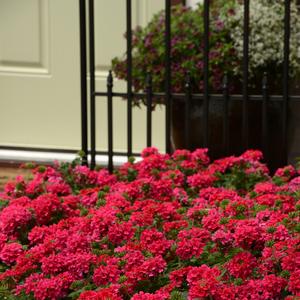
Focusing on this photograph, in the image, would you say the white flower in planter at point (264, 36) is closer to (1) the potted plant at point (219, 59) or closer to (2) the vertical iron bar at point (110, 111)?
(1) the potted plant at point (219, 59)

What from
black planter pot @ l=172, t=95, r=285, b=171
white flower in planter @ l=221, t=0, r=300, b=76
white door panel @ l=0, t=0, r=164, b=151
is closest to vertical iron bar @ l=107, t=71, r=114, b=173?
black planter pot @ l=172, t=95, r=285, b=171

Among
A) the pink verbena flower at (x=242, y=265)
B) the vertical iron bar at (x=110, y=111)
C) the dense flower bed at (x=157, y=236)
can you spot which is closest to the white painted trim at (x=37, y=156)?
the vertical iron bar at (x=110, y=111)

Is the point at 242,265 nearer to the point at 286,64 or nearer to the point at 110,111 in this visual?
the point at 286,64

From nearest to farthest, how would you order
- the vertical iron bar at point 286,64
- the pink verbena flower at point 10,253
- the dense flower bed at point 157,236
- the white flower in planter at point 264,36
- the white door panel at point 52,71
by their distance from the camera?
the dense flower bed at point 157,236 < the pink verbena flower at point 10,253 < the vertical iron bar at point 286,64 < the white flower in planter at point 264,36 < the white door panel at point 52,71

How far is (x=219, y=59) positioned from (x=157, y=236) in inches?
85.6

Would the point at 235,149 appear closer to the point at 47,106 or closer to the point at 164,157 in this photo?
the point at 164,157

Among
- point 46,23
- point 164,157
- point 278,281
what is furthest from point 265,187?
point 46,23

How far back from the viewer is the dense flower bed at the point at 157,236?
291cm

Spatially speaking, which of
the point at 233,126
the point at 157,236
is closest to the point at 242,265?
the point at 157,236

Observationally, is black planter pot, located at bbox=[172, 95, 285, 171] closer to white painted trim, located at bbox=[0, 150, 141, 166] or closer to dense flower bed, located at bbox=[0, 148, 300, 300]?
dense flower bed, located at bbox=[0, 148, 300, 300]

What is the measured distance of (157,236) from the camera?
3180 millimetres

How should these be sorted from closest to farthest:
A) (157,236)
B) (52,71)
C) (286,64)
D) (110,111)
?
(157,236)
(286,64)
(110,111)
(52,71)

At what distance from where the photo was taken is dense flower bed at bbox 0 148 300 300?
9.55 feet

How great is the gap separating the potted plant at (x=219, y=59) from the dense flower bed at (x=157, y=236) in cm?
119
